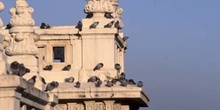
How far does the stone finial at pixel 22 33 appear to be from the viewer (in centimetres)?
4006

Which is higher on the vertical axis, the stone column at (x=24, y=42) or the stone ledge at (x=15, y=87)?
the stone column at (x=24, y=42)

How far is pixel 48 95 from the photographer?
37.7 meters

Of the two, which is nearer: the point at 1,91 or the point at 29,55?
the point at 1,91

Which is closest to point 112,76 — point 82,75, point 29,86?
point 82,75

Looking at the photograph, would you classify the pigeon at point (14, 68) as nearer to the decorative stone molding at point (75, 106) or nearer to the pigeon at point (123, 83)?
the pigeon at point (123, 83)

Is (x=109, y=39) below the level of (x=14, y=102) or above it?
above

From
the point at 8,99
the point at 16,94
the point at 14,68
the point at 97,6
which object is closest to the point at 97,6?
the point at 97,6

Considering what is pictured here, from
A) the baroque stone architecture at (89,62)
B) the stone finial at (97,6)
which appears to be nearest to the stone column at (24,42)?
the baroque stone architecture at (89,62)

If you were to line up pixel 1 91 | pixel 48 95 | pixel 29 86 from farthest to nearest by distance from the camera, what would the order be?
pixel 48 95, pixel 29 86, pixel 1 91

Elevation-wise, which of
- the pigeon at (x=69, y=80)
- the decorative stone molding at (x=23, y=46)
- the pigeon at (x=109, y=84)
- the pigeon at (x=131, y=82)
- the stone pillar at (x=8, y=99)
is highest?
the decorative stone molding at (x=23, y=46)

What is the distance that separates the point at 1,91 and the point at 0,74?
0.56 meters

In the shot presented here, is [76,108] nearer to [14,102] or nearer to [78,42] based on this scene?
[78,42]

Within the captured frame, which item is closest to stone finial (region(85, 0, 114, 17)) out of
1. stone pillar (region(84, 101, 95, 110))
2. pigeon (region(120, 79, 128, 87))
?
pigeon (region(120, 79, 128, 87))

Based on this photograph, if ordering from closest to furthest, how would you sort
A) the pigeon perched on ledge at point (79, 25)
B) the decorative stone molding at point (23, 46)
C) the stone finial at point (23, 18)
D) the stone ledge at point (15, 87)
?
the stone ledge at point (15, 87) → the decorative stone molding at point (23, 46) → the stone finial at point (23, 18) → the pigeon perched on ledge at point (79, 25)
